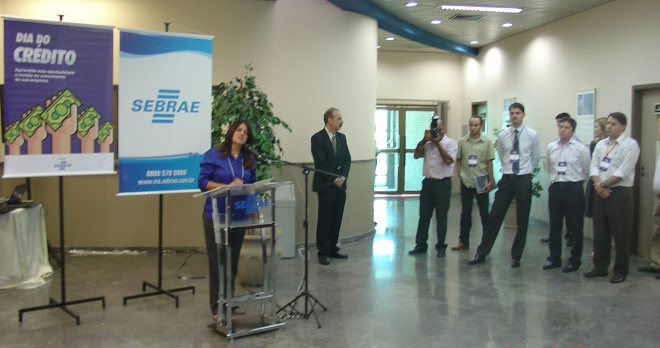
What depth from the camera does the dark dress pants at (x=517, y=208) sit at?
605 cm

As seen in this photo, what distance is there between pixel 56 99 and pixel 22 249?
5.80 ft

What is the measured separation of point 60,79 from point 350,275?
3136 mm

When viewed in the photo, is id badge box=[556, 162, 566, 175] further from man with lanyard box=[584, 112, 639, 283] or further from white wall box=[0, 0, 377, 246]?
white wall box=[0, 0, 377, 246]

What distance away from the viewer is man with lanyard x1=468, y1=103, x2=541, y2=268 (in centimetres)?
603

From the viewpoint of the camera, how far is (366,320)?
14.5 ft

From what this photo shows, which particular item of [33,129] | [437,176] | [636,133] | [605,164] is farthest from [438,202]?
[33,129]

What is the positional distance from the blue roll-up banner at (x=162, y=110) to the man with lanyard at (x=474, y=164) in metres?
3.23

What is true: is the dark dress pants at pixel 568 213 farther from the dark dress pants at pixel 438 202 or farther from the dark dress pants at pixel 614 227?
the dark dress pants at pixel 438 202

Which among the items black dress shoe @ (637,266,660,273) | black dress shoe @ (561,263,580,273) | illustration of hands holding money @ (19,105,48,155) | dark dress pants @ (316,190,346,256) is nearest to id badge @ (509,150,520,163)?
black dress shoe @ (561,263,580,273)

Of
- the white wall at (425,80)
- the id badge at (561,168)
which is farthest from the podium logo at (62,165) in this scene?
the white wall at (425,80)

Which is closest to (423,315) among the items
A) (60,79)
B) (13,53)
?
(60,79)

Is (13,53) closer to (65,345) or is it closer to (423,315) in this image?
(65,345)

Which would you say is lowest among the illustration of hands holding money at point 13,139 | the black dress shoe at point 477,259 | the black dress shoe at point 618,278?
the black dress shoe at point 618,278

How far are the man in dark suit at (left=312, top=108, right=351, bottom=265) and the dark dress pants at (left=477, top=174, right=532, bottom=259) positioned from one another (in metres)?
1.62
